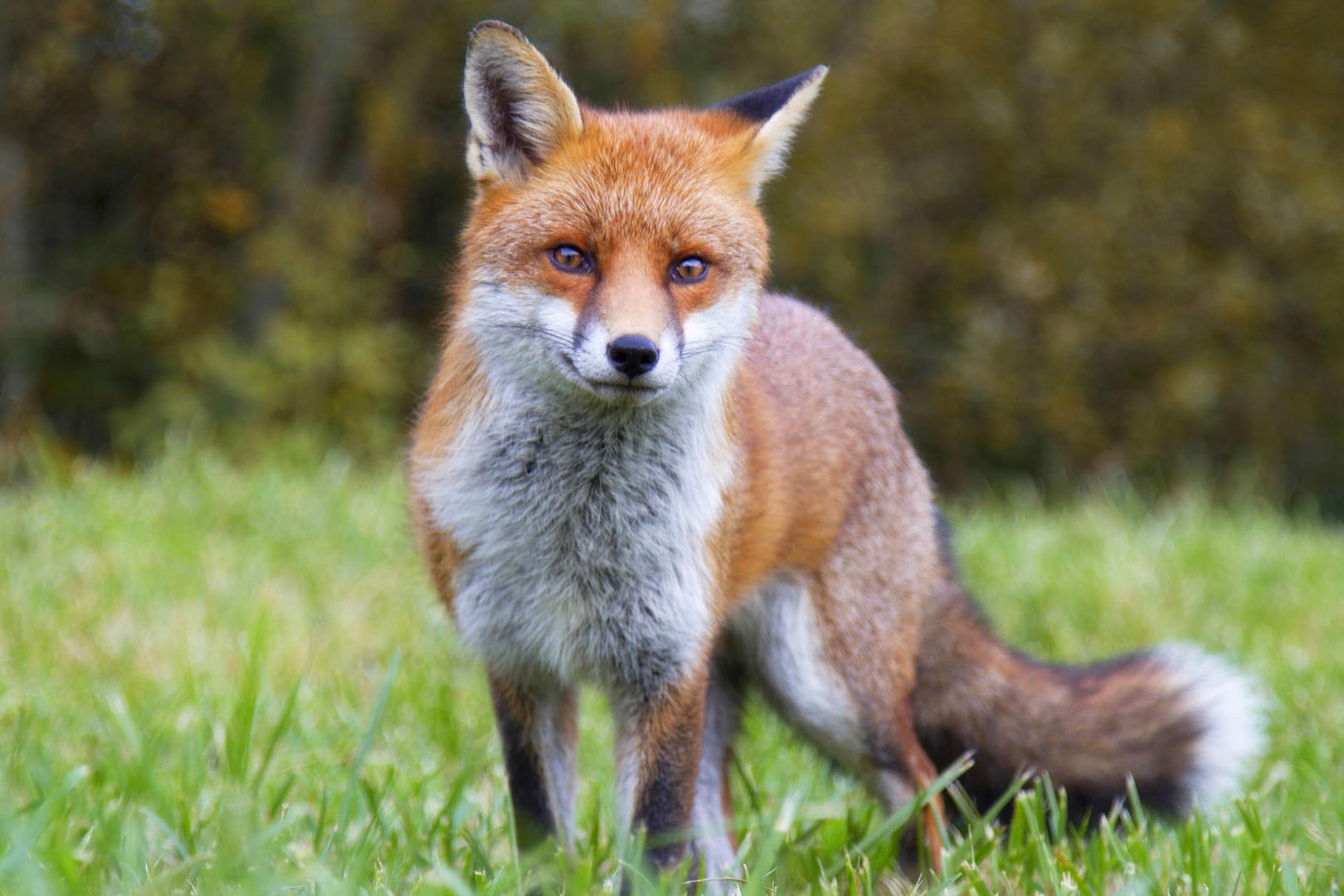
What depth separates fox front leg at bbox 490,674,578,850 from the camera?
9.96 feet

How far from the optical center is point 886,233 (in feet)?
33.4

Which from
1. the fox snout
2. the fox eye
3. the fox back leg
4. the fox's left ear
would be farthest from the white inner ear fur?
the fox back leg

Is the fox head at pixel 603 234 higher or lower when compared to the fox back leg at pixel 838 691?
higher

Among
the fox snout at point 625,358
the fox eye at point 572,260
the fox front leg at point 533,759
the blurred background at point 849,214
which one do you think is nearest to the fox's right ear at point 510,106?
the fox eye at point 572,260

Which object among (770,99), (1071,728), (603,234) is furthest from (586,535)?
(1071,728)

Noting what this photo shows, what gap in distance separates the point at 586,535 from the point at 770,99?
1.15 meters

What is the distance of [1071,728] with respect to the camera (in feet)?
12.4

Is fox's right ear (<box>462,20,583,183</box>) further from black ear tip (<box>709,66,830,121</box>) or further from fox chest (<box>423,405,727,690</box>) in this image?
fox chest (<box>423,405,727,690</box>)

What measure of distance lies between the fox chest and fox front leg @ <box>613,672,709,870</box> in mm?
53

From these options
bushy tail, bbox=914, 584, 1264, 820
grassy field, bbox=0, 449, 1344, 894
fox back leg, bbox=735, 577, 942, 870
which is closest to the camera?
grassy field, bbox=0, 449, 1344, 894

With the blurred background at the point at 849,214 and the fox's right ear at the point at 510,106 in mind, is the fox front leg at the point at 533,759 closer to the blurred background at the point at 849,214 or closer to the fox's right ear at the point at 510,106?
the fox's right ear at the point at 510,106

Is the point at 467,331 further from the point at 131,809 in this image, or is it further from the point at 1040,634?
the point at 1040,634

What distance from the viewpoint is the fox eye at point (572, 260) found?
2.80 metres

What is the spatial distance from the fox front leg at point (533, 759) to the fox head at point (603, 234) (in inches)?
28.4
